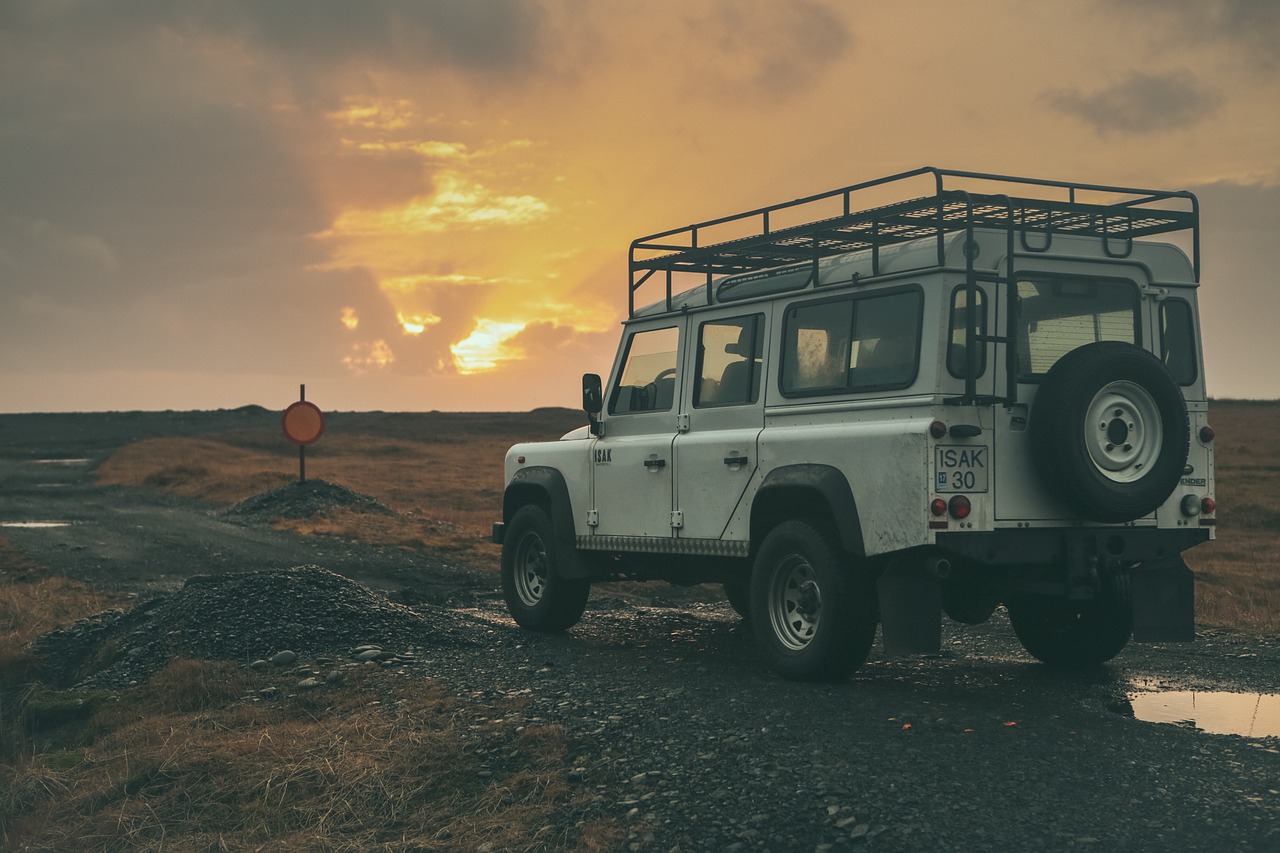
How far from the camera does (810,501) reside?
8.17 m

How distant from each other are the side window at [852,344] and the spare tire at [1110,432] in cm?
85

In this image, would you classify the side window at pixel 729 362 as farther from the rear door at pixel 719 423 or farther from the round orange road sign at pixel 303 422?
the round orange road sign at pixel 303 422

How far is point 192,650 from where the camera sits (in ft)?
32.9

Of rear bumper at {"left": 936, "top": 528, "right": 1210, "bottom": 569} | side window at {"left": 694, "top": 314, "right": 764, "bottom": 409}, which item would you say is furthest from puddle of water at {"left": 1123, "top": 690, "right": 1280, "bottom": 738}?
side window at {"left": 694, "top": 314, "right": 764, "bottom": 409}

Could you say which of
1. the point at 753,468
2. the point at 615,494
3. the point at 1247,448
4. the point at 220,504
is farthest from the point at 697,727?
the point at 1247,448

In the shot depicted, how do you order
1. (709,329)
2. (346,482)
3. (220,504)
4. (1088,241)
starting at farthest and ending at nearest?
(346,482) < (220,504) < (709,329) < (1088,241)

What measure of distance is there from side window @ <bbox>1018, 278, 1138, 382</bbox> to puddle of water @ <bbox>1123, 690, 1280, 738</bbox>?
2080mm

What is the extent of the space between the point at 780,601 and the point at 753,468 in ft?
3.03

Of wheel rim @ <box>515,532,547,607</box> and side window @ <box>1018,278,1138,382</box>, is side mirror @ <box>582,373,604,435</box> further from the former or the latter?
side window @ <box>1018,278,1138,382</box>

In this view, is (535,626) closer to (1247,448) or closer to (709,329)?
(709,329)

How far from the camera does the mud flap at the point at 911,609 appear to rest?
24.5 ft

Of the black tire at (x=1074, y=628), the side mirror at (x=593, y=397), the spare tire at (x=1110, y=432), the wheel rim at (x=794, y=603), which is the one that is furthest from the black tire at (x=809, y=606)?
the side mirror at (x=593, y=397)

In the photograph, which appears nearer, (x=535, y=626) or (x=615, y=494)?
(x=615, y=494)

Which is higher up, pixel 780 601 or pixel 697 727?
pixel 780 601
